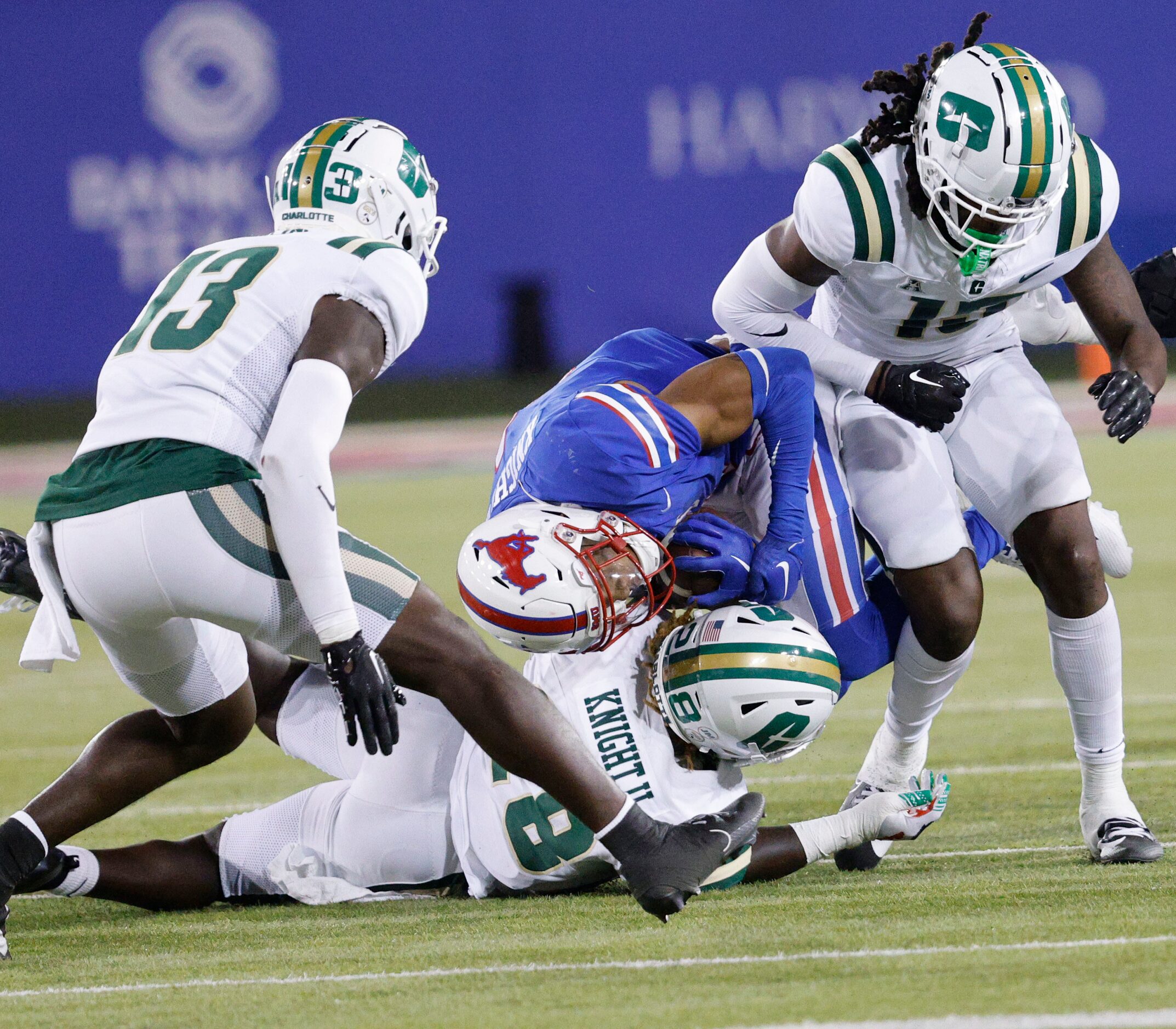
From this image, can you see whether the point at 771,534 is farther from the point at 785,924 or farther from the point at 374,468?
the point at 374,468

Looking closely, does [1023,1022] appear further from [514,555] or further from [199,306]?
[199,306]

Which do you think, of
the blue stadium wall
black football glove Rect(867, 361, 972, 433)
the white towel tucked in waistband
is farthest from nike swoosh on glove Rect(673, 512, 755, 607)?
the blue stadium wall

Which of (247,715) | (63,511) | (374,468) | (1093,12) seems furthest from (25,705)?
(1093,12)

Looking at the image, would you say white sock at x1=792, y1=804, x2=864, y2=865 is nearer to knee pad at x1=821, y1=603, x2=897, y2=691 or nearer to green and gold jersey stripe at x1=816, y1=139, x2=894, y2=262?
knee pad at x1=821, y1=603, x2=897, y2=691

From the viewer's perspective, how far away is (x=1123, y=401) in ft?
12.2

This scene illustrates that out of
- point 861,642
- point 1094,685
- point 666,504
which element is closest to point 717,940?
point 666,504

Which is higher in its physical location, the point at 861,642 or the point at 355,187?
the point at 355,187

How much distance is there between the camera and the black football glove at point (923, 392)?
146 inches

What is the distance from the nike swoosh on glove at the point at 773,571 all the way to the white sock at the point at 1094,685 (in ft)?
1.94

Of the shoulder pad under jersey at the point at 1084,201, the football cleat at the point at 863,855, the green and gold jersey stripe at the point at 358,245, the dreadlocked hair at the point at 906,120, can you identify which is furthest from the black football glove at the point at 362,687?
the shoulder pad under jersey at the point at 1084,201

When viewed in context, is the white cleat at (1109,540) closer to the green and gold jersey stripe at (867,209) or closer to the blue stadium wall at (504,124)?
the green and gold jersey stripe at (867,209)

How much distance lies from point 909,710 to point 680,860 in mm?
1086

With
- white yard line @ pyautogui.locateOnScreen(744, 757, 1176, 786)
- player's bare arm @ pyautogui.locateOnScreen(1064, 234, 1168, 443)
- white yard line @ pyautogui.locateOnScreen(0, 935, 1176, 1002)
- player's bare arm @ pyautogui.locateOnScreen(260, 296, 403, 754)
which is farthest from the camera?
white yard line @ pyautogui.locateOnScreen(744, 757, 1176, 786)

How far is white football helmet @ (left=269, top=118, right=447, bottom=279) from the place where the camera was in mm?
3432
